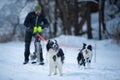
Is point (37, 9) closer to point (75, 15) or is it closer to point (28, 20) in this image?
point (28, 20)

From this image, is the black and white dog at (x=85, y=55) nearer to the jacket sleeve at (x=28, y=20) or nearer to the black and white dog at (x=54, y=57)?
the jacket sleeve at (x=28, y=20)

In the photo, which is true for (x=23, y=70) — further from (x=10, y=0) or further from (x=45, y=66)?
(x=10, y=0)

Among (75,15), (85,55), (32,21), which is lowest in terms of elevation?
(85,55)

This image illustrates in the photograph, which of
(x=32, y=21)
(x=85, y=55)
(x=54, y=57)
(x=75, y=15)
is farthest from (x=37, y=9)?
(x=75, y=15)

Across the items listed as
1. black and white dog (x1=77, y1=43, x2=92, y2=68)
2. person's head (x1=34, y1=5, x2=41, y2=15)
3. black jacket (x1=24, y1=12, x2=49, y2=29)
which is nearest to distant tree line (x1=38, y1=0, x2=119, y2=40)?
black and white dog (x1=77, y1=43, x2=92, y2=68)

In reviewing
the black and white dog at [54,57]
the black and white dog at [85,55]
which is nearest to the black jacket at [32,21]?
the black and white dog at [85,55]

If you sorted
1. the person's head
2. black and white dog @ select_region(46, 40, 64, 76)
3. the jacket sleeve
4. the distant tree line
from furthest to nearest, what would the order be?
the distant tree line
the jacket sleeve
the person's head
black and white dog @ select_region(46, 40, 64, 76)

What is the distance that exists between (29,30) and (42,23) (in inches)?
21.8

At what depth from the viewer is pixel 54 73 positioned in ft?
35.8

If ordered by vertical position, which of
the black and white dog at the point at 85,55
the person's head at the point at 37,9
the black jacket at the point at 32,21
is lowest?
the black and white dog at the point at 85,55

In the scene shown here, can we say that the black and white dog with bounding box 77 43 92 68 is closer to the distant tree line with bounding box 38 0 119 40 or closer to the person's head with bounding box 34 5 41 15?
the person's head with bounding box 34 5 41 15

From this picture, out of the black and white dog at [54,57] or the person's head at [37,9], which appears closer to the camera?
the black and white dog at [54,57]

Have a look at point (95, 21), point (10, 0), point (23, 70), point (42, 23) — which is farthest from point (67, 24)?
point (23, 70)

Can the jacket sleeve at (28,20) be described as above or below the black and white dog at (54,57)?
above
